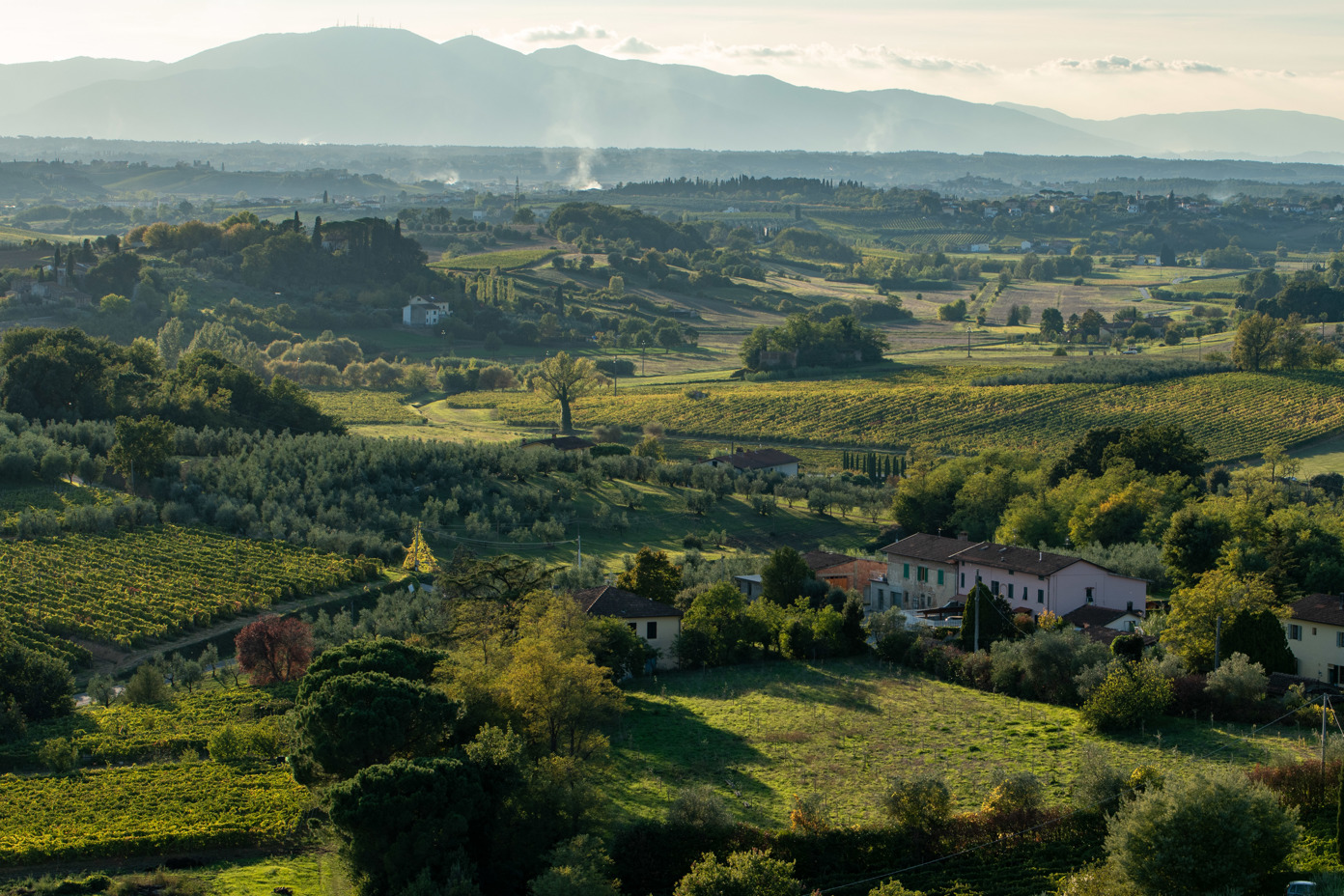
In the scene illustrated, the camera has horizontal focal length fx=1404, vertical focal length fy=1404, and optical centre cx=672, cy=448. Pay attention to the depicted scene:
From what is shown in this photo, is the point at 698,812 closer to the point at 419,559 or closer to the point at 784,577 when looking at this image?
the point at 784,577

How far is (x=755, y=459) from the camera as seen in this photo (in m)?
66.4

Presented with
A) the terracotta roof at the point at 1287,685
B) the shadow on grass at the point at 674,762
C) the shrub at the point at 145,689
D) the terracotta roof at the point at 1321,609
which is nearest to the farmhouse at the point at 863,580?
the shadow on grass at the point at 674,762

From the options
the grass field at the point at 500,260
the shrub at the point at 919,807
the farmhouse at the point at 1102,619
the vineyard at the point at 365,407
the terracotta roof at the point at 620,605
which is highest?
the grass field at the point at 500,260

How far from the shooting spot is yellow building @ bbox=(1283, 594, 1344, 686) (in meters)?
32.4

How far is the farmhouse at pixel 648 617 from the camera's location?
3675cm

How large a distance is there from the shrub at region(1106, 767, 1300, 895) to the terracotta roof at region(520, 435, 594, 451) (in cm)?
4878

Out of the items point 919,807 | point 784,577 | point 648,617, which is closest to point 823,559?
point 784,577

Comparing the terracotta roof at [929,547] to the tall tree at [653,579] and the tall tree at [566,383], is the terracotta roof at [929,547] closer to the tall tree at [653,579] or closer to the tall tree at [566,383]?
the tall tree at [653,579]

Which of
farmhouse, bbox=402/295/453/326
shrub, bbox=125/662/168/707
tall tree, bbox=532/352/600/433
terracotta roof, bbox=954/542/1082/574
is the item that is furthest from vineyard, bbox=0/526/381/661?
farmhouse, bbox=402/295/453/326

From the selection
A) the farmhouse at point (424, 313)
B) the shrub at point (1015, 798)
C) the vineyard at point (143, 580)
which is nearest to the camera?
the shrub at point (1015, 798)

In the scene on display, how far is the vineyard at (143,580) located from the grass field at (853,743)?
42.9 ft

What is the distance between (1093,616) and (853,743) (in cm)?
1187

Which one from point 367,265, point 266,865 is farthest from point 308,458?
point 367,265

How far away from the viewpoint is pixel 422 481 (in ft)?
185
